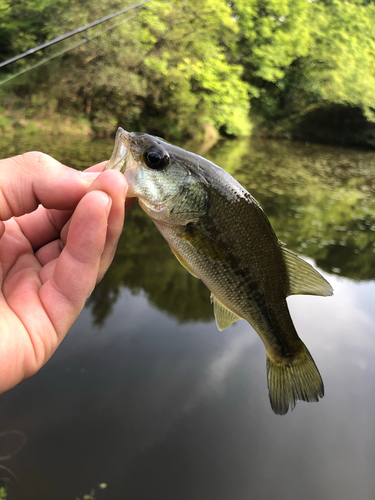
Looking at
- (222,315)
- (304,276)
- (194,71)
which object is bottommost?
(194,71)

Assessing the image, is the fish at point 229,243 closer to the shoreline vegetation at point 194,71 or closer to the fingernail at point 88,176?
the fingernail at point 88,176

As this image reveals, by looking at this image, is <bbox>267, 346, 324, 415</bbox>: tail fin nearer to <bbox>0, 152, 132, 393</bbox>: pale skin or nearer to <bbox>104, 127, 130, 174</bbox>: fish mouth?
<bbox>0, 152, 132, 393</bbox>: pale skin

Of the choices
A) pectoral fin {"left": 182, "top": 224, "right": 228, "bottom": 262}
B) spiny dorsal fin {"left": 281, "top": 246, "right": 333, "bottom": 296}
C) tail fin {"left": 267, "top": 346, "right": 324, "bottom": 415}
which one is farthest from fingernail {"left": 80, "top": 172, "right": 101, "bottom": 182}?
tail fin {"left": 267, "top": 346, "right": 324, "bottom": 415}

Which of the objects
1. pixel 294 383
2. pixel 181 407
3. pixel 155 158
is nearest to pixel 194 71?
pixel 181 407

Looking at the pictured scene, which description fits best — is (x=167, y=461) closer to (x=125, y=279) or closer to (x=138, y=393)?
(x=138, y=393)

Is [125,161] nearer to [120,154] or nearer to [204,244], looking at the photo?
[120,154]

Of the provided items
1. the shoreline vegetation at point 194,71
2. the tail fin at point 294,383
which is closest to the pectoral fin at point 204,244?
the tail fin at point 294,383

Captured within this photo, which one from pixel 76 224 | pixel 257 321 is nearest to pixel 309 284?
pixel 257 321
